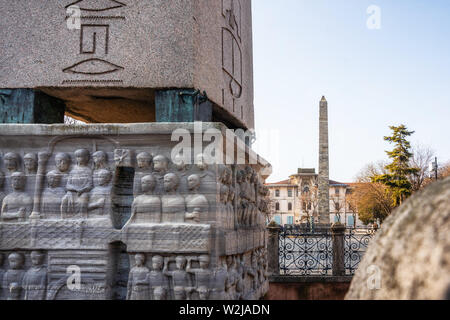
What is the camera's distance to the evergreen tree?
2844 centimetres

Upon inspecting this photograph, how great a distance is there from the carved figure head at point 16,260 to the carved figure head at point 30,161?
2.28 ft

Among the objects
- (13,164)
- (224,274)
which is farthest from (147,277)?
(13,164)

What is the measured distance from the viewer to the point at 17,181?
3.16 meters

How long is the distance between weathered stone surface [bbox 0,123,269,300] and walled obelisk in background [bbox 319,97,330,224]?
25.5 meters

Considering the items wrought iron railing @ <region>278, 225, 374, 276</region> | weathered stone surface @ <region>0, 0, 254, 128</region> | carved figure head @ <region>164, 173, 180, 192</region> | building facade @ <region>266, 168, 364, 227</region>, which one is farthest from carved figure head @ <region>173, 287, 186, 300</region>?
building facade @ <region>266, 168, 364, 227</region>

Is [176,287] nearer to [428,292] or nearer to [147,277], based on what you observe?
[147,277]

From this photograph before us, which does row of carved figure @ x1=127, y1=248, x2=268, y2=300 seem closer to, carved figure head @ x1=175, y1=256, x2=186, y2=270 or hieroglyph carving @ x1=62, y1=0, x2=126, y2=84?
carved figure head @ x1=175, y1=256, x2=186, y2=270

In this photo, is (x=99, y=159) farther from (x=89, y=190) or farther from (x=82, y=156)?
(x=89, y=190)

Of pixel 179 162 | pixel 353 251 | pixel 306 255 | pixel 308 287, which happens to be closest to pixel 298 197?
pixel 353 251

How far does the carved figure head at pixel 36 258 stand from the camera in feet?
9.97

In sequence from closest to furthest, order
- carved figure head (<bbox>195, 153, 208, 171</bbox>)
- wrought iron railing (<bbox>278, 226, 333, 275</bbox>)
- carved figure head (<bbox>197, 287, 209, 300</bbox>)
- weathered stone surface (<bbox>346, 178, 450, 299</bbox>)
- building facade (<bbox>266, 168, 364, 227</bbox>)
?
weathered stone surface (<bbox>346, 178, 450, 299</bbox>) < carved figure head (<bbox>197, 287, 209, 300</bbox>) < carved figure head (<bbox>195, 153, 208, 171</bbox>) < wrought iron railing (<bbox>278, 226, 333, 275</bbox>) < building facade (<bbox>266, 168, 364, 227</bbox>)

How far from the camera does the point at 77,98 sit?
3.59 meters

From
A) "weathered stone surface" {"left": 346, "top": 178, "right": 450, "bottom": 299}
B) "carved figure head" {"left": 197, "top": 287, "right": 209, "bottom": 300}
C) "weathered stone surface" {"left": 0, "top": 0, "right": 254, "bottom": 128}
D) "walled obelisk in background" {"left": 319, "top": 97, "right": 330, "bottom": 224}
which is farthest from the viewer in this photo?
"walled obelisk in background" {"left": 319, "top": 97, "right": 330, "bottom": 224}
